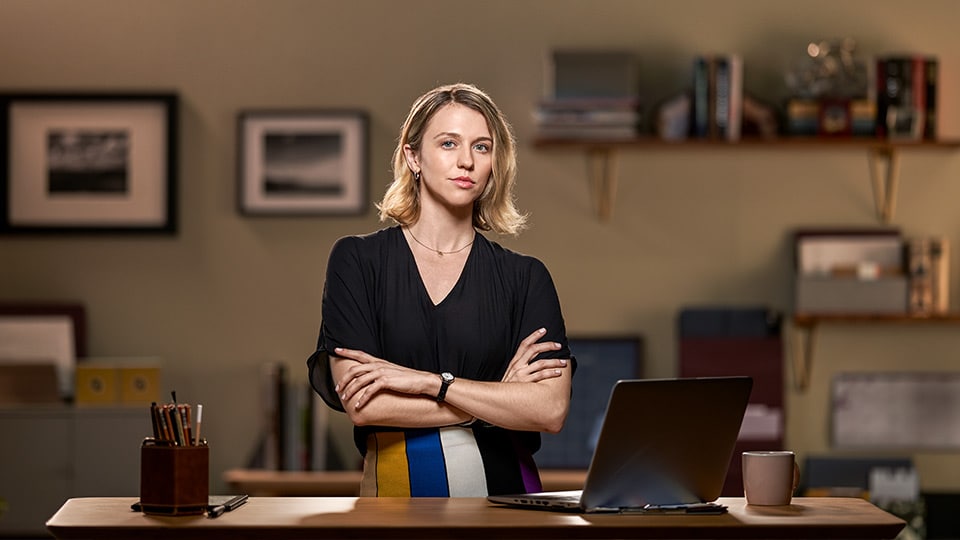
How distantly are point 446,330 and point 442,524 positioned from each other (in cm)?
60

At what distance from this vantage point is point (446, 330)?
2242mm

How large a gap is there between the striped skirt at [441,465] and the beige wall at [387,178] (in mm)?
2068

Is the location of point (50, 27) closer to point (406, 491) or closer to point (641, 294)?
point (641, 294)

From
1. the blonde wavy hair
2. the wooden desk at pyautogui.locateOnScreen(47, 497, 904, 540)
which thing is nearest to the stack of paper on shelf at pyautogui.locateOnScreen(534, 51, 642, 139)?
the blonde wavy hair

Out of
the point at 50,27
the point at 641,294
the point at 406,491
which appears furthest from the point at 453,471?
the point at 50,27

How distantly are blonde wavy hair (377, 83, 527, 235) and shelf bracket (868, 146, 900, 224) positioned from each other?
2166 millimetres

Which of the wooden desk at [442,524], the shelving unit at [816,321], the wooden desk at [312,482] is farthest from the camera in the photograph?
the shelving unit at [816,321]

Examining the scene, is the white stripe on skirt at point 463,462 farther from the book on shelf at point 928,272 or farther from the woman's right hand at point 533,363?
the book on shelf at point 928,272

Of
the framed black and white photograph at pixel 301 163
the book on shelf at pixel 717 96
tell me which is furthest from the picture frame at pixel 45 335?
the book on shelf at pixel 717 96

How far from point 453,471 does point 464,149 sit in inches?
21.2

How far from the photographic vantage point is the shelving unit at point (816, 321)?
4.00m

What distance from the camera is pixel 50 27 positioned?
429 cm

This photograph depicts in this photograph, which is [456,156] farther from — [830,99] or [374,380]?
[830,99]

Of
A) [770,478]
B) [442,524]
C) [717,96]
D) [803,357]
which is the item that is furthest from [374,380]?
[803,357]
